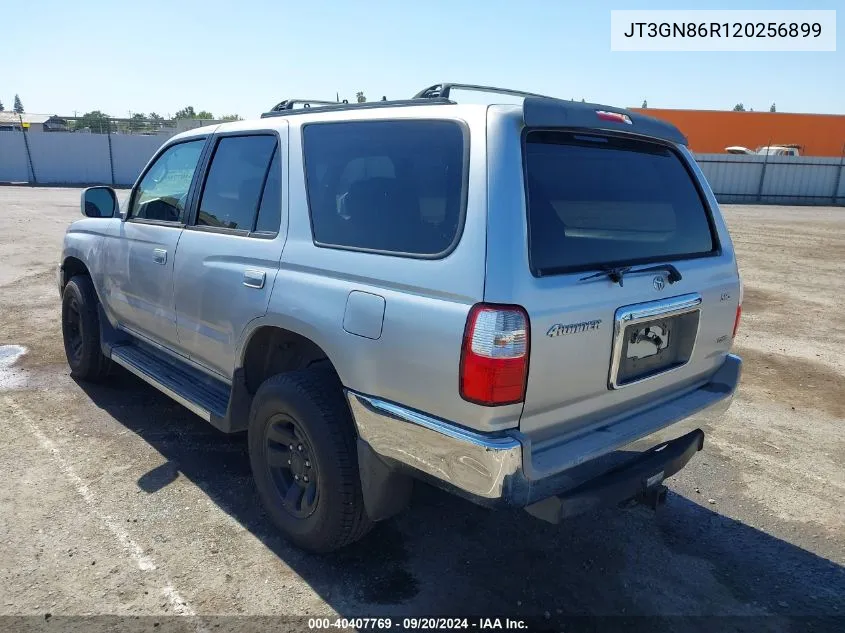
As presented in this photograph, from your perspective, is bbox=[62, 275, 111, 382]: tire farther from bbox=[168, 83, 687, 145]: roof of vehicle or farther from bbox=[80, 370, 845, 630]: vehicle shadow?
bbox=[168, 83, 687, 145]: roof of vehicle

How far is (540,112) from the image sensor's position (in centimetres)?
240

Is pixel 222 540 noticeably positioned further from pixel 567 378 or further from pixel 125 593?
pixel 567 378

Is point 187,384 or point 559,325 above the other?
point 559,325

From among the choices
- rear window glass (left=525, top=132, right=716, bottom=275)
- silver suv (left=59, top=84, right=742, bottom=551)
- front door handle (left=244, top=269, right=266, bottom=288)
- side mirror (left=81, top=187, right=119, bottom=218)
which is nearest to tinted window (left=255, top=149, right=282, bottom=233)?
silver suv (left=59, top=84, right=742, bottom=551)

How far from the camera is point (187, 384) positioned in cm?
385

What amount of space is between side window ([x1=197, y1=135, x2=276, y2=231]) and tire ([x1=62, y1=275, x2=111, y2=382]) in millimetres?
1756

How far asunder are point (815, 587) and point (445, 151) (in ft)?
8.49

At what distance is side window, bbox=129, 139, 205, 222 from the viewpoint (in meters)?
3.95

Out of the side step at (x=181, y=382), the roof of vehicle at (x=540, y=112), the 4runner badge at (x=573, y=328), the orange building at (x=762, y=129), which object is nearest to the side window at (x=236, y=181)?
the roof of vehicle at (x=540, y=112)

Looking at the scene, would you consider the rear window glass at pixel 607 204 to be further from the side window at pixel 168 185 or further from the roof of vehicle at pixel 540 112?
the side window at pixel 168 185

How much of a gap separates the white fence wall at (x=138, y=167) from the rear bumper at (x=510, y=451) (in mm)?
28565

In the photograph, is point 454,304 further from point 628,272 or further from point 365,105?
point 365,105

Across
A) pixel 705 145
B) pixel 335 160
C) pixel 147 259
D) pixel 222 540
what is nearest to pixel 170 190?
pixel 147 259

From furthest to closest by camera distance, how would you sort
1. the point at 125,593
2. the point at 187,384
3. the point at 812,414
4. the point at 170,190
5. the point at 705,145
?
the point at 705,145, the point at 812,414, the point at 170,190, the point at 187,384, the point at 125,593
